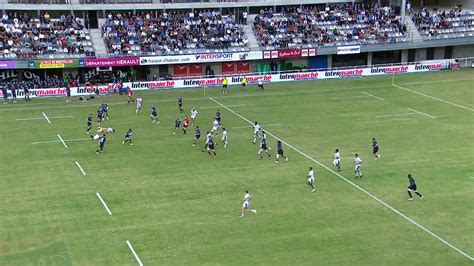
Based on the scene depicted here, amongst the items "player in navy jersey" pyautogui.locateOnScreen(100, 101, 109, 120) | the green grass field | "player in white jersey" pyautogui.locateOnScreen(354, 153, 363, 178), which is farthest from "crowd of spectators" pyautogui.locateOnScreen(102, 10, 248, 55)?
"player in white jersey" pyautogui.locateOnScreen(354, 153, 363, 178)

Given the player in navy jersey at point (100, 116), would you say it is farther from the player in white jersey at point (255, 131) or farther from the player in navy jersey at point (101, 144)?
the player in white jersey at point (255, 131)

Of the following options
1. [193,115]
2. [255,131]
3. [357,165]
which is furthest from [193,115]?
[357,165]

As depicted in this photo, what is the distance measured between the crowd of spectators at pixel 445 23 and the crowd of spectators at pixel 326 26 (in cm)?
270

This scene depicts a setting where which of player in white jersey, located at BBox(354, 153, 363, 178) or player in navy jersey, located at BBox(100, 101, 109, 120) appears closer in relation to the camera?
player in white jersey, located at BBox(354, 153, 363, 178)

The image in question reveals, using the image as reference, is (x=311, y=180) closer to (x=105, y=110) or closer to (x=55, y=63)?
(x=105, y=110)

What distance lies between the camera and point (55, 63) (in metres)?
62.5

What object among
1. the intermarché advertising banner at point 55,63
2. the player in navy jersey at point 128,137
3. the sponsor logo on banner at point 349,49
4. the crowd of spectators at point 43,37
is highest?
the crowd of spectators at point 43,37

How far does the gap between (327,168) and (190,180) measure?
→ 8.25m

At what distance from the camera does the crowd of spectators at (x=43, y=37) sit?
63000mm

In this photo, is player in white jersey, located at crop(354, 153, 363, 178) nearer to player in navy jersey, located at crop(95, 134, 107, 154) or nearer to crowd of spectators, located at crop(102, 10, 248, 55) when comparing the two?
player in navy jersey, located at crop(95, 134, 107, 154)

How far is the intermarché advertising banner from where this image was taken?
61906mm

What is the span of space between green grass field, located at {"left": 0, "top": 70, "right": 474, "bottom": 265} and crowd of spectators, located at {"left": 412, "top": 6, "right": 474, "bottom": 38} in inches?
891

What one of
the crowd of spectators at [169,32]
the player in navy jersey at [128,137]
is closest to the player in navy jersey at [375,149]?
the player in navy jersey at [128,137]

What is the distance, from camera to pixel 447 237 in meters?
28.1
